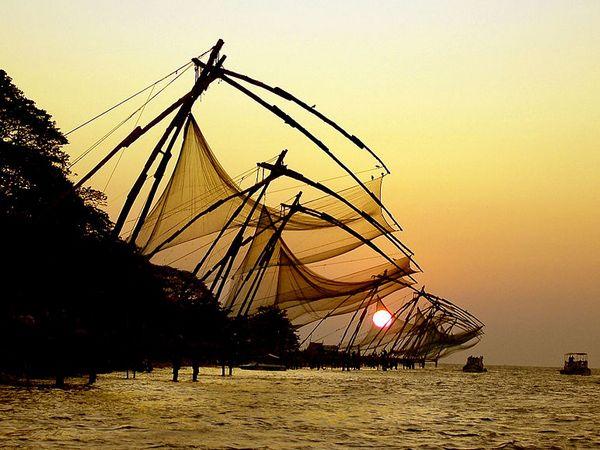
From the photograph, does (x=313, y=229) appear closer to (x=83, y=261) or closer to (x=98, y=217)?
(x=83, y=261)

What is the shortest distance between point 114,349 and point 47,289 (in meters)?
3.10

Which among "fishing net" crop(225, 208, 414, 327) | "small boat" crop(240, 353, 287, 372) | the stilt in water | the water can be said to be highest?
"fishing net" crop(225, 208, 414, 327)

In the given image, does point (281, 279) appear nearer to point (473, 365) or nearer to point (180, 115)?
point (180, 115)

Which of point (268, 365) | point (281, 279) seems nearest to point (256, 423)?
point (281, 279)

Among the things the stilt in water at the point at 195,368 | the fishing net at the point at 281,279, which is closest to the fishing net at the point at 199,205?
the fishing net at the point at 281,279

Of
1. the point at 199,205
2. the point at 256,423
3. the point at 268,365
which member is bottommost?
the point at 256,423

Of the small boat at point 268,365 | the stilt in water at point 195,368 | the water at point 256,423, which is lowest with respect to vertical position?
the water at point 256,423

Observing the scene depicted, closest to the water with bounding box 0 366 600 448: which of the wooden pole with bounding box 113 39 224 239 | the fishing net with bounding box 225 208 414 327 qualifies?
the wooden pole with bounding box 113 39 224 239

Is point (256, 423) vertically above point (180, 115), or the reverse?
point (180, 115)

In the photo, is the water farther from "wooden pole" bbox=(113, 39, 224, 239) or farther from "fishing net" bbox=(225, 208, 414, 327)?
"fishing net" bbox=(225, 208, 414, 327)

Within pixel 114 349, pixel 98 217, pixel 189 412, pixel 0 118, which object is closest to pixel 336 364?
pixel 98 217

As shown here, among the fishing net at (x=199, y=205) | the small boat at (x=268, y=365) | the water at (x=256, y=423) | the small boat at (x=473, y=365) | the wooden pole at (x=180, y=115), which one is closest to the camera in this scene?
the water at (x=256, y=423)

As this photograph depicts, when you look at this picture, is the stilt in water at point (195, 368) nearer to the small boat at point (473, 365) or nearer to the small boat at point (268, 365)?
the small boat at point (268, 365)

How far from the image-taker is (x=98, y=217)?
25.4 m
